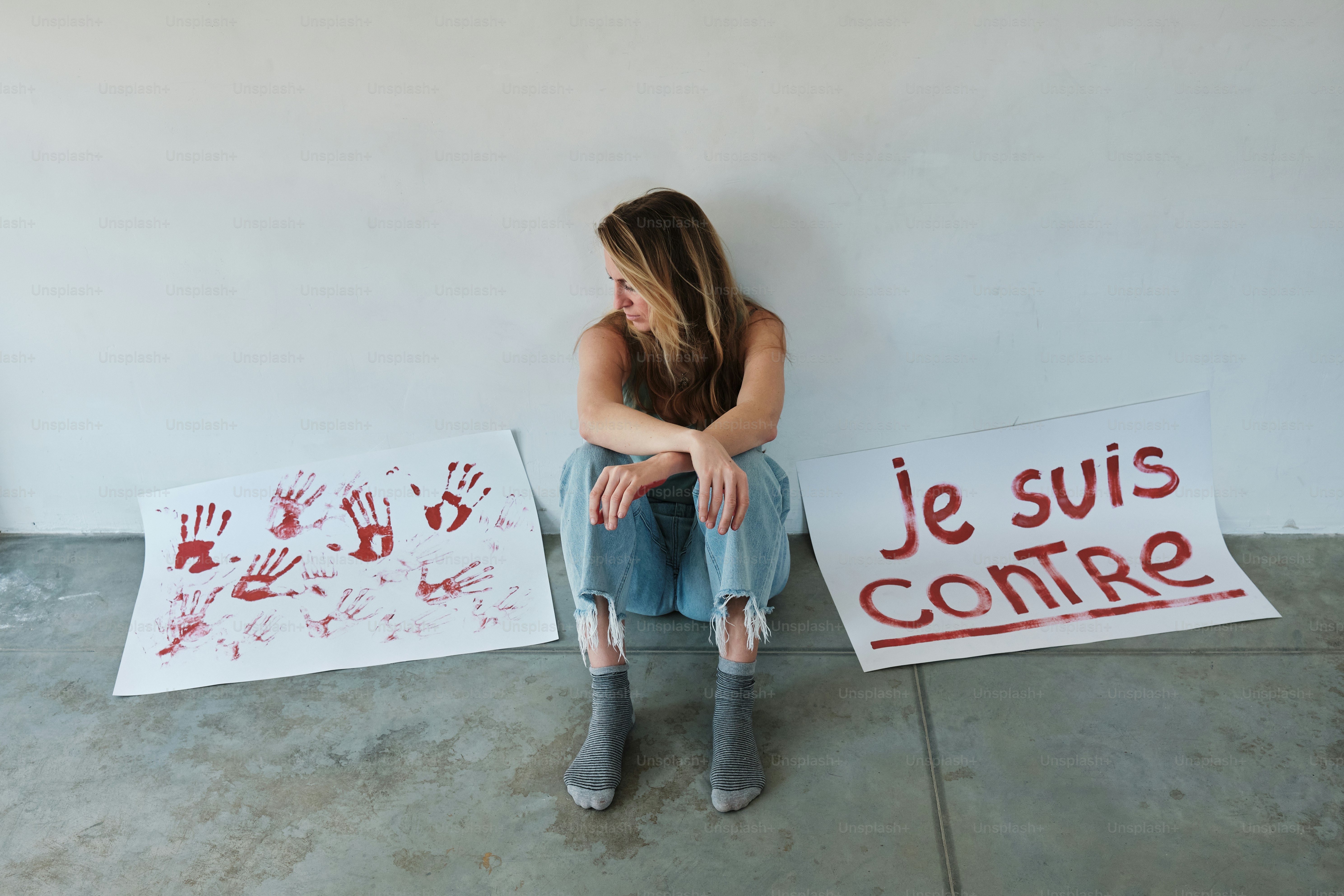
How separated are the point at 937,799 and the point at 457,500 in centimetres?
133

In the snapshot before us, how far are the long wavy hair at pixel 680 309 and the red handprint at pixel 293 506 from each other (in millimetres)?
898

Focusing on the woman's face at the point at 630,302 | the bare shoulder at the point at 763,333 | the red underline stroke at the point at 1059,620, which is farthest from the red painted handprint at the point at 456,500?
the red underline stroke at the point at 1059,620

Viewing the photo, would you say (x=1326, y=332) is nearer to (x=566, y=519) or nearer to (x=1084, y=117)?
(x=1084, y=117)

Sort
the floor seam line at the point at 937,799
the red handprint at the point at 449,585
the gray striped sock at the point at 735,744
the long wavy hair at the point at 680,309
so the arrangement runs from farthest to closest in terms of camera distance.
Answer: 1. the red handprint at the point at 449,585
2. the long wavy hair at the point at 680,309
3. the gray striped sock at the point at 735,744
4. the floor seam line at the point at 937,799

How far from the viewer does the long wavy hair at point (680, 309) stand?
68.5 inches

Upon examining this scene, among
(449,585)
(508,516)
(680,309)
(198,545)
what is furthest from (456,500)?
(680,309)

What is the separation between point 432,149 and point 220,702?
125 cm

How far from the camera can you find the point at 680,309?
1747mm

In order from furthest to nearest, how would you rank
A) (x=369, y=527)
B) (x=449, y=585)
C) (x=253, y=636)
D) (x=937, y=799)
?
(x=369, y=527) → (x=449, y=585) → (x=253, y=636) → (x=937, y=799)

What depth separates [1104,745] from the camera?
1.53m

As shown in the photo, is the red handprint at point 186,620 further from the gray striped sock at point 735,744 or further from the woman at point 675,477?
the gray striped sock at point 735,744

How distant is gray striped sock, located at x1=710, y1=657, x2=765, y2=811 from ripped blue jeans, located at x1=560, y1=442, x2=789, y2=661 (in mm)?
60

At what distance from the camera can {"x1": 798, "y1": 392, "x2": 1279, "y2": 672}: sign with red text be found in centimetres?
193

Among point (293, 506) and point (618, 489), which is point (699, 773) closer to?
point (618, 489)
